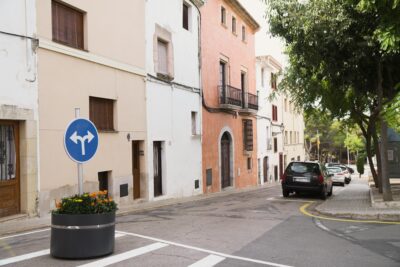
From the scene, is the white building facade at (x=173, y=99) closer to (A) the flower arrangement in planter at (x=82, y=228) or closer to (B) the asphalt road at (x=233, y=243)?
(B) the asphalt road at (x=233, y=243)

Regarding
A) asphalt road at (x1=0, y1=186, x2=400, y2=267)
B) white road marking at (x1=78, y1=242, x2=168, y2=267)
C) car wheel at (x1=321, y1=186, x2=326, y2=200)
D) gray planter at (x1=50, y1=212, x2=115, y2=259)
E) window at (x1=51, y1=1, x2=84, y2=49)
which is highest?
window at (x1=51, y1=1, x2=84, y2=49)

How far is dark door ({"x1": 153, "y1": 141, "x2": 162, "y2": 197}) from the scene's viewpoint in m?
18.5

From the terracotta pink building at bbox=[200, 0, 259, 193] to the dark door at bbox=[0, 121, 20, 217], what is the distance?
12.8 m

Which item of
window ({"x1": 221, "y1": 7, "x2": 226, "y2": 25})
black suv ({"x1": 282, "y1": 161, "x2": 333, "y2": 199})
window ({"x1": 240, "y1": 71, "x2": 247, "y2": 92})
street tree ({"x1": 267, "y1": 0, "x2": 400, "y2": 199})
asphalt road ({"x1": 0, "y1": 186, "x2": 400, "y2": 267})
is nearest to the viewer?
asphalt road ({"x1": 0, "y1": 186, "x2": 400, "y2": 267})

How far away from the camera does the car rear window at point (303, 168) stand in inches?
738

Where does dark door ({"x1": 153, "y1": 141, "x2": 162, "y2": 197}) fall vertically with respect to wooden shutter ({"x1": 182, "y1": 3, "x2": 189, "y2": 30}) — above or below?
below

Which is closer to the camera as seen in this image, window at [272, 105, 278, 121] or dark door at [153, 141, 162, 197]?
dark door at [153, 141, 162, 197]

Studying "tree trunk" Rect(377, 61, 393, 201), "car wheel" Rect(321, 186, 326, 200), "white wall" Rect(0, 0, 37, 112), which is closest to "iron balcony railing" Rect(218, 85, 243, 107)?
"car wheel" Rect(321, 186, 326, 200)

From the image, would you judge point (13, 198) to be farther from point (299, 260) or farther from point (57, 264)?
point (299, 260)

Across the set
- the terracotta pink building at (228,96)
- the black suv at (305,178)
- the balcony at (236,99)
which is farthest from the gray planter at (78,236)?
the balcony at (236,99)

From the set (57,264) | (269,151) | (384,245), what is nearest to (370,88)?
(384,245)

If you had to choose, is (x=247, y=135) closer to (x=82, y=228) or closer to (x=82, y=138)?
(x=82, y=138)

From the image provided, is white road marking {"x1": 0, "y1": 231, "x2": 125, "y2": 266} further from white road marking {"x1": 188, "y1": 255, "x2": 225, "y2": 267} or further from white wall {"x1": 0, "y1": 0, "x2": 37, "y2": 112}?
white wall {"x1": 0, "y1": 0, "x2": 37, "y2": 112}

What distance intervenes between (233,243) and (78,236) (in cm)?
275
